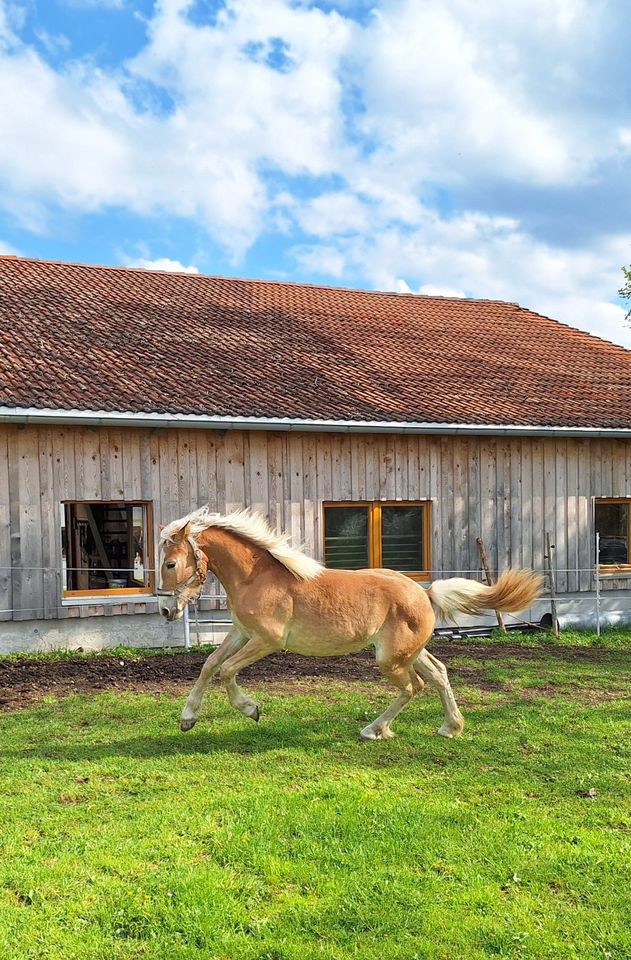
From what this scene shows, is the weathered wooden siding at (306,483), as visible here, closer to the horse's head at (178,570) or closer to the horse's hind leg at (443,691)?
the horse's head at (178,570)

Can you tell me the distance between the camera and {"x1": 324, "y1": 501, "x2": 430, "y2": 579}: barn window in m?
12.6

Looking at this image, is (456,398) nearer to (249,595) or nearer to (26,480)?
(26,480)

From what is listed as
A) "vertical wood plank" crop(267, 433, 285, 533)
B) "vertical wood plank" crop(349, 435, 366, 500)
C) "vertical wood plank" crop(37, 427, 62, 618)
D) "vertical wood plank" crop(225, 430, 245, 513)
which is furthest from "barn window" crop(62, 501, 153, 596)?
"vertical wood plank" crop(349, 435, 366, 500)

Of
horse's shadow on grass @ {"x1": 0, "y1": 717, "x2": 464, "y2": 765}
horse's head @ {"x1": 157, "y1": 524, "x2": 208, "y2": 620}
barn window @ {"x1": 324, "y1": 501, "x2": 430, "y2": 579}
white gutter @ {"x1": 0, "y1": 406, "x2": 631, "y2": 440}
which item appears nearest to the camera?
horse's shadow on grass @ {"x1": 0, "y1": 717, "x2": 464, "y2": 765}

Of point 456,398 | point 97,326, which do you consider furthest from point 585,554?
point 97,326

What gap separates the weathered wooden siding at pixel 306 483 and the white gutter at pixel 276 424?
1.51ft

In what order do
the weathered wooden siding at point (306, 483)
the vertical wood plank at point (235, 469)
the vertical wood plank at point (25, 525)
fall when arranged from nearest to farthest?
1. the vertical wood plank at point (25, 525)
2. the weathered wooden siding at point (306, 483)
3. the vertical wood plank at point (235, 469)

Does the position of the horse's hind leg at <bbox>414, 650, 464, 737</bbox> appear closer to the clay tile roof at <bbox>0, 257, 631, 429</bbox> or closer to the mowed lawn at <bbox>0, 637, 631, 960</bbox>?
the mowed lawn at <bbox>0, 637, 631, 960</bbox>

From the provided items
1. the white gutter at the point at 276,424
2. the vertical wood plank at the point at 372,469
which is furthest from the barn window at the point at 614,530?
the vertical wood plank at the point at 372,469

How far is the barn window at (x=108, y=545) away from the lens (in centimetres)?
1145

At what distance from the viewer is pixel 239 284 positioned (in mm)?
18719

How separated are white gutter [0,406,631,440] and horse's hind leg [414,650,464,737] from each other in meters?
5.22

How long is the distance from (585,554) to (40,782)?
1070 centimetres

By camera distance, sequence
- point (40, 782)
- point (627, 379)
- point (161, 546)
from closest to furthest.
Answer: point (40, 782) → point (161, 546) → point (627, 379)
